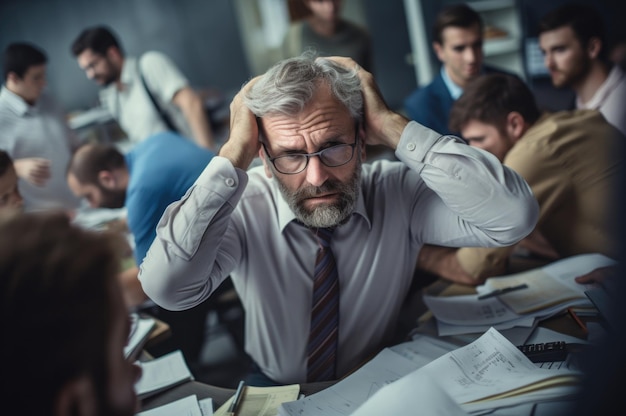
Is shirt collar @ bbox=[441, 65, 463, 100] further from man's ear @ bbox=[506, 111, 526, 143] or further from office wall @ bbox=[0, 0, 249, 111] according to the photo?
office wall @ bbox=[0, 0, 249, 111]

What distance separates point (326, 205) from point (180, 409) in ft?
1.97

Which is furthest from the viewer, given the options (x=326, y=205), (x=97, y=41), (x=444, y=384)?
(x=97, y=41)

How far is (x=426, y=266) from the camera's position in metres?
1.61

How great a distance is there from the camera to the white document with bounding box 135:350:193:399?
4.23 ft

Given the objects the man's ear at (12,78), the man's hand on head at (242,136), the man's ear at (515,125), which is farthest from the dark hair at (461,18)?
the man's ear at (12,78)

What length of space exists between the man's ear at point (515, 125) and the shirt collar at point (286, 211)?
66cm

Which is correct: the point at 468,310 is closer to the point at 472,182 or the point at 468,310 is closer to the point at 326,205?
the point at 472,182

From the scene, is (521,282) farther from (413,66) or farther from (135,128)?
(413,66)

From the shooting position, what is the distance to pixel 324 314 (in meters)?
1.32

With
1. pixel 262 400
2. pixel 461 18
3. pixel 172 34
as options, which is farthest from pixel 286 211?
pixel 172 34

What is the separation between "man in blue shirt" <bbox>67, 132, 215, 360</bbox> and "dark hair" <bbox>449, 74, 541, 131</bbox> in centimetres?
95

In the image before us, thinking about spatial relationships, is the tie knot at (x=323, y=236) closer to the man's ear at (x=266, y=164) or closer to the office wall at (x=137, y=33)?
the man's ear at (x=266, y=164)

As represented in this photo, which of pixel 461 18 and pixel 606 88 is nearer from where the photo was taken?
pixel 606 88

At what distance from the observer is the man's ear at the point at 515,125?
5.58ft
